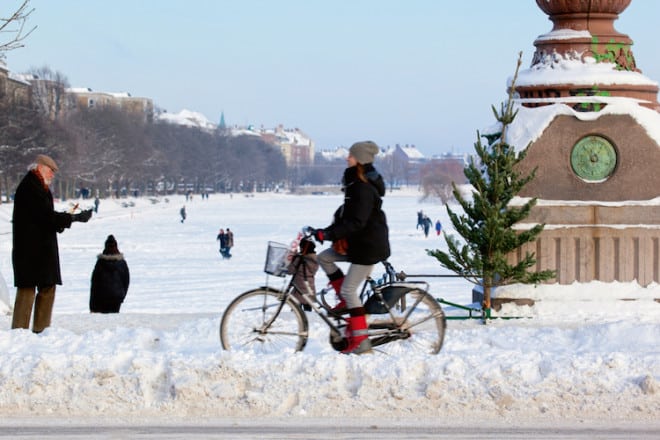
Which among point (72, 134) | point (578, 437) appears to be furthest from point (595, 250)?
point (72, 134)

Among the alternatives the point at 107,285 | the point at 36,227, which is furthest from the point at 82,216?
the point at 107,285

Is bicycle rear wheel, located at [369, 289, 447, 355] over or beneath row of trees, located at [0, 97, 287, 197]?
beneath

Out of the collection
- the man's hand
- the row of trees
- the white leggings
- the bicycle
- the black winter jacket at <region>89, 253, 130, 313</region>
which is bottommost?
the black winter jacket at <region>89, 253, 130, 313</region>

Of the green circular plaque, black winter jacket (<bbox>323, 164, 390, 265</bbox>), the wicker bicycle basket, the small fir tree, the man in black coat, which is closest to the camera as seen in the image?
black winter jacket (<bbox>323, 164, 390, 265</bbox>)

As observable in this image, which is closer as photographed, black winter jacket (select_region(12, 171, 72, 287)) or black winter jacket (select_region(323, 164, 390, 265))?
black winter jacket (select_region(323, 164, 390, 265))

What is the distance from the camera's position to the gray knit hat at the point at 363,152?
7.32m

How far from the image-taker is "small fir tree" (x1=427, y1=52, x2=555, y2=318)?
11453 mm

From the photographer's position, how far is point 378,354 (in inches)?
289

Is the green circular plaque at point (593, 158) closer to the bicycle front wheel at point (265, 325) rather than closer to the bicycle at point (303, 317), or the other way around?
the bicycle at point (303, 317)

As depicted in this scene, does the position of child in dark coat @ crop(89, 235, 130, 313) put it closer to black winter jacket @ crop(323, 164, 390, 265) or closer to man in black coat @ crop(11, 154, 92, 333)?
man in black coat @ crop(11, 154, 92, 333)

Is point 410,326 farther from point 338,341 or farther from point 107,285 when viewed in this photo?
point 107,285

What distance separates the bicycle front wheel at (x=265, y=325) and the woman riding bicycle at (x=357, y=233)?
1.08ft

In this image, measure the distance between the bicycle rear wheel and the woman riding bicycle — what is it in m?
0.18

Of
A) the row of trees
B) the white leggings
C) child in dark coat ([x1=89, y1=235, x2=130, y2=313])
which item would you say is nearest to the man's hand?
the white leggings
